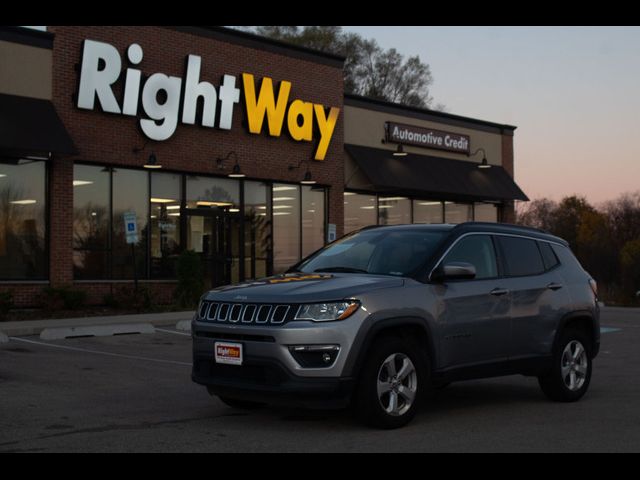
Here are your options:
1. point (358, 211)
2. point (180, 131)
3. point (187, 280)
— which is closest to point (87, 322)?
point (187, 280)

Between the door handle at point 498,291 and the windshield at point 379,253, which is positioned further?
the door handle at point 498,291

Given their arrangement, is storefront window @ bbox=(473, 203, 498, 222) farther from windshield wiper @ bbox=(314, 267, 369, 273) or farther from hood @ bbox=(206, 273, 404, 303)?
hood @ bbox=(206, 273, 404, 303)

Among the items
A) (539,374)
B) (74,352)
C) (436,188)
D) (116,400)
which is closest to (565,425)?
(539,374)

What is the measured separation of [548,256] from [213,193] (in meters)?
16.8

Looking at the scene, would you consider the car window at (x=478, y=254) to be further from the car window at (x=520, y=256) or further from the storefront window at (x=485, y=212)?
the storefront window at (x=485, y=212)

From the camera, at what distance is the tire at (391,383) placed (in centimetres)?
762

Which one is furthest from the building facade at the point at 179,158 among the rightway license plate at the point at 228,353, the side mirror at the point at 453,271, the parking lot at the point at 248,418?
the side mirror at the point at 453,271

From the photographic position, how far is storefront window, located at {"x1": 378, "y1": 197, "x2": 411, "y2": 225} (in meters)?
31.7

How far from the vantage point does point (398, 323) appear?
7.88m

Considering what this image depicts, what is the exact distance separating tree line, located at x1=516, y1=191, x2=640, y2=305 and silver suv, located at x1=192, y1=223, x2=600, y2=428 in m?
27.5

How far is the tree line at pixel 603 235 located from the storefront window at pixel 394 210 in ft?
31.7

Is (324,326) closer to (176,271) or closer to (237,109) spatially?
(176,271)

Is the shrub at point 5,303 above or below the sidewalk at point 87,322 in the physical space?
above

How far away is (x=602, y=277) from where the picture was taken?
46.7m
